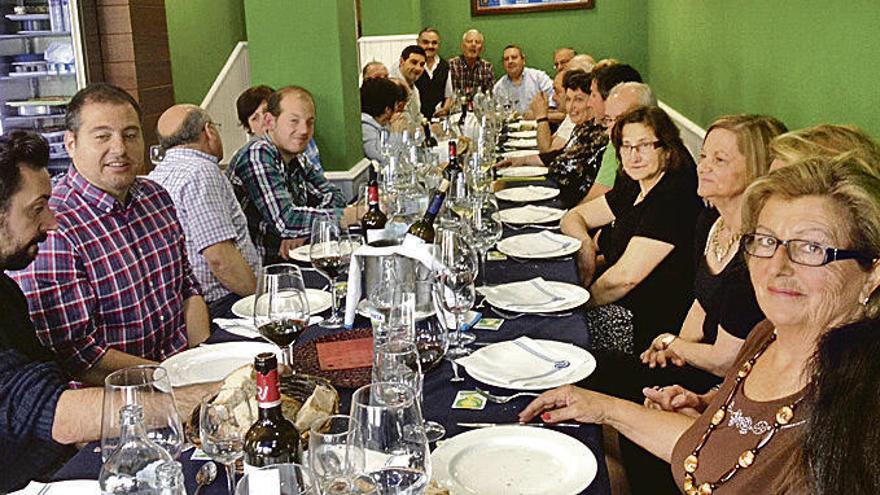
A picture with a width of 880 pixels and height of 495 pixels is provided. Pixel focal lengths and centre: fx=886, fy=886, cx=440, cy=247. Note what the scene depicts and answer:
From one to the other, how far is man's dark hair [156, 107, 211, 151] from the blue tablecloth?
0.95 m

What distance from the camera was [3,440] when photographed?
1899mm

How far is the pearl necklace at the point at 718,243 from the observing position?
2477mm

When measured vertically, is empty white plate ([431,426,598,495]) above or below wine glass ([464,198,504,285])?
below

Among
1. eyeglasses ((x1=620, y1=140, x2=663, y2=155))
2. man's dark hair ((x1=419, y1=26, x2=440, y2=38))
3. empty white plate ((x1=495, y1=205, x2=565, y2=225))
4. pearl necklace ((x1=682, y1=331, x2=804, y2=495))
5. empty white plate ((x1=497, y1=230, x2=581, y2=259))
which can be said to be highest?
man's dark hair ((x1=419, y1=26, x2=440, y2=38))

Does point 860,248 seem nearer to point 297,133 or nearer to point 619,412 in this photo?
point 619,412

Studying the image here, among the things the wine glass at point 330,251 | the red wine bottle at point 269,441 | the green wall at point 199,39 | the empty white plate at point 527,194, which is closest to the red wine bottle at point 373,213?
the wine glass at point 330,251

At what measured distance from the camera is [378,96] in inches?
215

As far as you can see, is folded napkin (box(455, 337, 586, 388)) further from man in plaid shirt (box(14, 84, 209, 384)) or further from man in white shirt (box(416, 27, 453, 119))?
man in white shirt (box(416, 27, 453, 119))

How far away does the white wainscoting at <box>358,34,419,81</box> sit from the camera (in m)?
9.18

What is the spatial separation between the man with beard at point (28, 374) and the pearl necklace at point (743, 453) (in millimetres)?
940

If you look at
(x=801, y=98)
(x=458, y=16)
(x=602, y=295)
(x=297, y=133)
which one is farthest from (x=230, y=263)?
(x=458, y=16)

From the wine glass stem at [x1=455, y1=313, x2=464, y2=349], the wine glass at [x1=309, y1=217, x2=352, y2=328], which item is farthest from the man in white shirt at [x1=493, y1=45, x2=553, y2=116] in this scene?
the wine glass stem at [x1=455, y1=313, x2=464, y2=349]

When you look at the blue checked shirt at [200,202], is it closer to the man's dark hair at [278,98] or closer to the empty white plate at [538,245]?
the man's dark hair at [278,98]

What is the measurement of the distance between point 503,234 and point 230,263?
40.2 inches
